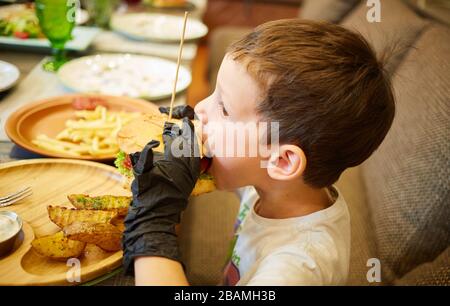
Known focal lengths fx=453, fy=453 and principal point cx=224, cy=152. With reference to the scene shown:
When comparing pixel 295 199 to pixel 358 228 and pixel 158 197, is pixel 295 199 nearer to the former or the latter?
pixel 158 197

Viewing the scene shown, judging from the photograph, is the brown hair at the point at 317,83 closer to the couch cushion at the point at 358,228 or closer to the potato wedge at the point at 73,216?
the potato wedge at the point at 73,216

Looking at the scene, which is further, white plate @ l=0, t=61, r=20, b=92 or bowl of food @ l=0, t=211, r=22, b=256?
white plate @ l=0, t=61, r=20, b=92

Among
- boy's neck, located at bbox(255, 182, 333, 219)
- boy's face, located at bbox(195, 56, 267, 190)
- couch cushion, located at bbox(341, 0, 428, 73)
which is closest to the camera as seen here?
boy's face, located at bbox(195, 56, 267, 190)

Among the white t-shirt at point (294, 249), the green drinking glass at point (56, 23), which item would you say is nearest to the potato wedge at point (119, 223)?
the white t-shirt at point (294, 249)

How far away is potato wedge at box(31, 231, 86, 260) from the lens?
0.78m

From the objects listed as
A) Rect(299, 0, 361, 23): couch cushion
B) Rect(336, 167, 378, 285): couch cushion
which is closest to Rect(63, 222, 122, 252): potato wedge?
Rect(336, 167, 378, 285): couch cushion

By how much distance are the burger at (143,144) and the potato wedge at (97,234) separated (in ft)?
0.50

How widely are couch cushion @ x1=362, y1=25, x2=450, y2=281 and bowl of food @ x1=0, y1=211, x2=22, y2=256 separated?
954 mm

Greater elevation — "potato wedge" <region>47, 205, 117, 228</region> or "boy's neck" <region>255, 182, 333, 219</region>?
"potato wedge" <region>47, 205, 117, 228</region>

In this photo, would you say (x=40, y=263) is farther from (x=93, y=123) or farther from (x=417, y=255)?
(x=417, y=255)

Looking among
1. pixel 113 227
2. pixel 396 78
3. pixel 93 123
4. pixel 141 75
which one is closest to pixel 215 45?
pixel 141 75

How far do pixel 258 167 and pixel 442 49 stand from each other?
A: 92 centimetres

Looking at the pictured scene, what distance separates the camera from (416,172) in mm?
1253

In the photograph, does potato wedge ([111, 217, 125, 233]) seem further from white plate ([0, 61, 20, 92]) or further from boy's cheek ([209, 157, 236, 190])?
white plate ([0, 61, 20, 92])
